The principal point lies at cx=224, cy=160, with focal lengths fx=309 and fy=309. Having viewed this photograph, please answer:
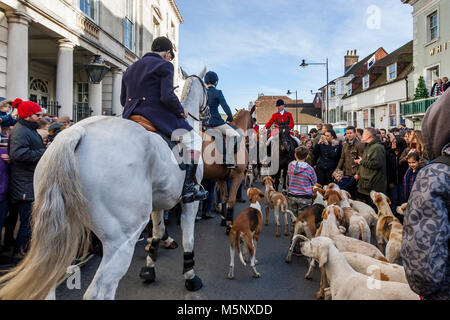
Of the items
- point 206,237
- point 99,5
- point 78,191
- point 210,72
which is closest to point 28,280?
point 78,191

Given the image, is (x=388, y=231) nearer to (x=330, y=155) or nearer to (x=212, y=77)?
(x=330, y=155)

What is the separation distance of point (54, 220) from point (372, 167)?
636 cm

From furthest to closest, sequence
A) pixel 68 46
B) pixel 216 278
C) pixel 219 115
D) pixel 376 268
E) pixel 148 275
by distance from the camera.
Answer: pixel 68 46
pixel 219 115
pixel 216 278
pixel 148 275
pixel 376 268

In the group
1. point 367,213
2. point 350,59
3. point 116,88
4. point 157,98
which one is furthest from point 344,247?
point 350,59

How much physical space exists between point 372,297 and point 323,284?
42.8 inches

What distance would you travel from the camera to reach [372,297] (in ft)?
8.84

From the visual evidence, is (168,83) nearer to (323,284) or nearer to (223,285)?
(223,285)

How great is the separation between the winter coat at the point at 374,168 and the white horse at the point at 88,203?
18.0 ft

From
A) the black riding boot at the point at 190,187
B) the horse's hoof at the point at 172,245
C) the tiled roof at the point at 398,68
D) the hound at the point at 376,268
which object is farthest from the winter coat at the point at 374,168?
the tiled roof at the point at 398,68

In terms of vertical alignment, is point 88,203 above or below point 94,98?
below

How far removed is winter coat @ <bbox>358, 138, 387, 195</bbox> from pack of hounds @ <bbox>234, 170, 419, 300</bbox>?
1.23 m

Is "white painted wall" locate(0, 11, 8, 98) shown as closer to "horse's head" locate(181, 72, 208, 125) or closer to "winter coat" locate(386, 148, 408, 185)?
"horse's head" locate(181, 72, 208, 125)

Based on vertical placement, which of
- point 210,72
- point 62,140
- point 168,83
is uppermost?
point 210,72

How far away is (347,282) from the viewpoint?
3.04 metres
